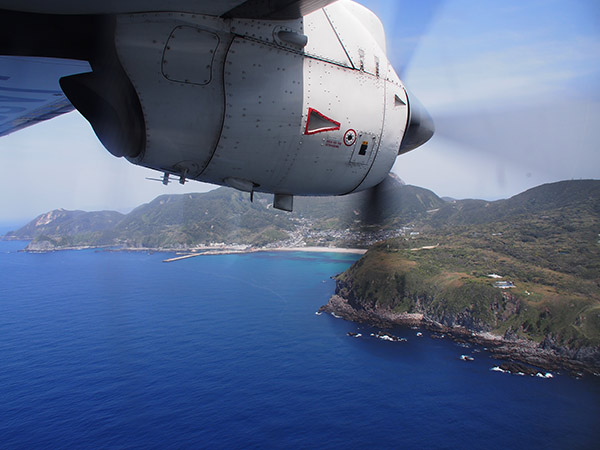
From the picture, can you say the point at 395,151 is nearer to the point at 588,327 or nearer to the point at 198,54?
the point at 198,54

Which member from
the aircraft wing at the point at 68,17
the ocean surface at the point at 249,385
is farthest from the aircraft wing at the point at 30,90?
the ocean surface at the point at 249,385

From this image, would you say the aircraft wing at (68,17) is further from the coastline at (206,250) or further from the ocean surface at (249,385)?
the coastline at (206,250)

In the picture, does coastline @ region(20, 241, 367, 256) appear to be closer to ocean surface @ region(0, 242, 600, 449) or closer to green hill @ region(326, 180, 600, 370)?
green hill @ region(326, 180, 600, 370)

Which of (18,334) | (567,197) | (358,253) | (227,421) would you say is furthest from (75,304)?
(567,197)

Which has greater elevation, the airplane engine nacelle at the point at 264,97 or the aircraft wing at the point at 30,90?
the aircraft wing at the point at 30,90

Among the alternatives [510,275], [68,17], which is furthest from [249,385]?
[510,275]

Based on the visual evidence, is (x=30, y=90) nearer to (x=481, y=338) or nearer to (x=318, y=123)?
(x=318, y=123)
